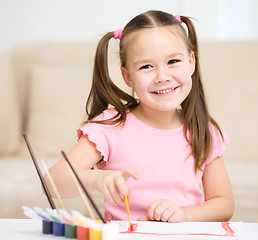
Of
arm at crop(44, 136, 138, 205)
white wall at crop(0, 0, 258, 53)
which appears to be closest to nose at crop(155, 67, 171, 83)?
arm at crop(44, 136, 138, 205)

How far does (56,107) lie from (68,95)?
3.4 inches

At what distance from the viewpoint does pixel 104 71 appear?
1.29 meters

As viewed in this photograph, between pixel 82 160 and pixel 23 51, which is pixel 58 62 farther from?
pixel 82 160

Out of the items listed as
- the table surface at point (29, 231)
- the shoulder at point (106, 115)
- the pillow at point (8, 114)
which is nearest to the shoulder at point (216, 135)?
the shoulder at point (106, 115)

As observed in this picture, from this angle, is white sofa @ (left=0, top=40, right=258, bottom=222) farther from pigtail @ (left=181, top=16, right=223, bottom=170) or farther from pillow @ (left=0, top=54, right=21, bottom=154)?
pigtail @ (left=181, top=16, right=223, bottom=170)

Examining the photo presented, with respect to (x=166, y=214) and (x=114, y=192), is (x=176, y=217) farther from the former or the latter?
(x=114, y=192)

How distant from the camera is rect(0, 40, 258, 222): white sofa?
2.32m

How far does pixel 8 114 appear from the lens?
255cm

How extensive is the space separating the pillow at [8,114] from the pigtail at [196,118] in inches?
55.8

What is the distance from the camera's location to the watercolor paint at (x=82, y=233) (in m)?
0.72

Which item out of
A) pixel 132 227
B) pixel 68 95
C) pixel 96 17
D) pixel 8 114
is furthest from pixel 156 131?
pixel 96 17

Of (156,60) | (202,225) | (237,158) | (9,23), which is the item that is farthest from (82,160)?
(9,23)

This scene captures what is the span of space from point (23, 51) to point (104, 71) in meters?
1.63

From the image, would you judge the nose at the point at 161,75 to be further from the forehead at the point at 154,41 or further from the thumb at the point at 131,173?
the thumb at the point at 131,173
